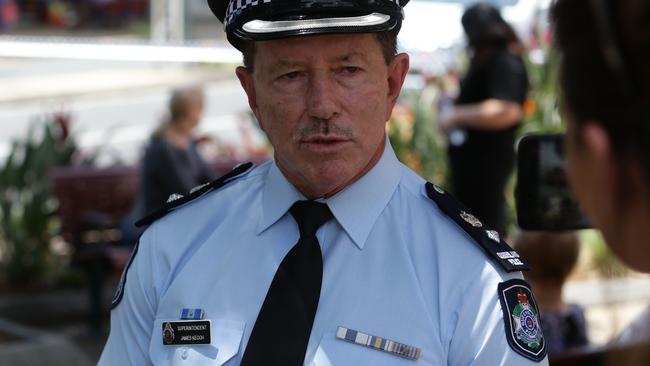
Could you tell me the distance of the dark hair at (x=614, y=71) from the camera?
0.98m

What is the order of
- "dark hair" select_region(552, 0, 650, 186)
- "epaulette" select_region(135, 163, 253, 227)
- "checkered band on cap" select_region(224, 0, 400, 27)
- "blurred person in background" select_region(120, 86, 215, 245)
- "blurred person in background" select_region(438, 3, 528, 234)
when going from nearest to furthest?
"dark hair" select_region(552, 0, 650, 186)
"checkered band on cap" select_region(224, 0, 400, 27)
"epaulette" select_region(135, 163, 253, 227)
"blurred person in background" select_region(438, 3, 528, 234)
"blurred person in background" select_region(120, 86, 215, 245)

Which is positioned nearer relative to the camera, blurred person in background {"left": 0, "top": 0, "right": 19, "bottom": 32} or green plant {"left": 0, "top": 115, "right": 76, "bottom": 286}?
green plant {"left": 0, "top": 115, "right": 76, "bottom": 286}

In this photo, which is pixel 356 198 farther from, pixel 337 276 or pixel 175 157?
pixel 175 157

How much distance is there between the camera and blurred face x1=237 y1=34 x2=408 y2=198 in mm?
1951

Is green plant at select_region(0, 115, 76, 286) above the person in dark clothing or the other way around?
the other way around

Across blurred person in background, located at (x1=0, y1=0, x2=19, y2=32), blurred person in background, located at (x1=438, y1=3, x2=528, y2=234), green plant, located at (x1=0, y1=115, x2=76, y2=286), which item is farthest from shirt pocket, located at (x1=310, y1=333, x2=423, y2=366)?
blurred person in background, located at (x1=0, y1=0, x2=19, y2=32)

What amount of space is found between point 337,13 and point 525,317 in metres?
0.61

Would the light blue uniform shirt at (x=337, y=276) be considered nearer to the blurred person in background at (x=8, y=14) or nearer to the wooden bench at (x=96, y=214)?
the wooden bench at (x=96, y=214)

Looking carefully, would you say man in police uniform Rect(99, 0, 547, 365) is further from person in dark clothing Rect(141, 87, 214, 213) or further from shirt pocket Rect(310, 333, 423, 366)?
person in dark clothing Rect(141, 87, 214, 213)

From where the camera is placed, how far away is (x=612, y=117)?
1014 mm

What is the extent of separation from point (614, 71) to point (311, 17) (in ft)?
3.29

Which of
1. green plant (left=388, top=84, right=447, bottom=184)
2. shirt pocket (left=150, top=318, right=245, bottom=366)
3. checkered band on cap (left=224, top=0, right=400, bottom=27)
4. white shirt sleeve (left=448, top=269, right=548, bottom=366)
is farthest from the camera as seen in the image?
green plant (left=388, top=84, right=447, bottom=184)

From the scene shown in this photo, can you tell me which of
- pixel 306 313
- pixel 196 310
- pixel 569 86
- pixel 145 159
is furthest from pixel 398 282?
pixel 145 159

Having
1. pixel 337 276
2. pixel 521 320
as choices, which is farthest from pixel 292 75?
pixel 521 320
